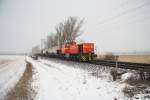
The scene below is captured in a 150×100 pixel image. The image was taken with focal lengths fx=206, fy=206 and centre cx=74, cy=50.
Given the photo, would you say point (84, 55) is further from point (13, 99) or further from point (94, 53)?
point (13, 99)

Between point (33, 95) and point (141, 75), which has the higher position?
point (141, 75)

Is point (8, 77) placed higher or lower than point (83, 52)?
lower

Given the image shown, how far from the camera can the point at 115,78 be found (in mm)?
13125

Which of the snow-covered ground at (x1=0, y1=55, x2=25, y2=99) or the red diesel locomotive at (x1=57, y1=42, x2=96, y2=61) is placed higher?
the red diesel locomotive at (x1=57, y1=42, x2=96, y2=61)

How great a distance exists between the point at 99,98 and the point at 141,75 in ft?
11.1

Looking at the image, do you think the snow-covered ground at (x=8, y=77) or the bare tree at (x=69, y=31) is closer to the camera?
the snow-covered ground at (x=8, y=77)

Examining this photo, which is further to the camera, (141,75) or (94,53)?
(94,53)

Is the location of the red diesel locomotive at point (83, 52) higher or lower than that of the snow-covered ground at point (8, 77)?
higher

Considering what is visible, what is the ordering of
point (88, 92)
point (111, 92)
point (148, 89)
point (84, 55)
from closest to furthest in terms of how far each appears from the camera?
point (148, 89)
point (111, 92)
point (88, 92)
point (84, 55)

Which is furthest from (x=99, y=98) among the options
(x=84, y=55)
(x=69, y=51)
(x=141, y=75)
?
(x=69, y=51)

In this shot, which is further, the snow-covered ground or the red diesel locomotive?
the red diesel locomotive

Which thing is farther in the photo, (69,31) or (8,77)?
(69,31)

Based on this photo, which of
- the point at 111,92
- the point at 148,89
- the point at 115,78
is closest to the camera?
the point at 148,89

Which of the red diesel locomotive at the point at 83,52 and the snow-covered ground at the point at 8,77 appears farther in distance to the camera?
the red diesel locomotive at the point at 83,52
